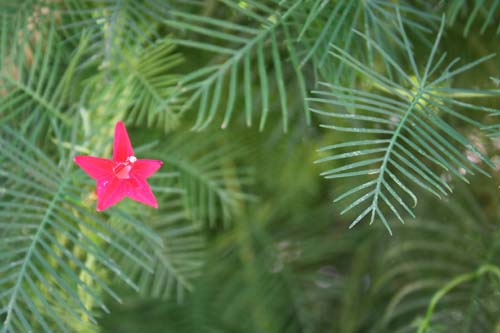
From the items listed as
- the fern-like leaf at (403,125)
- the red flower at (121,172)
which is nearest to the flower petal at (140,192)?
the red flower at (121,172)

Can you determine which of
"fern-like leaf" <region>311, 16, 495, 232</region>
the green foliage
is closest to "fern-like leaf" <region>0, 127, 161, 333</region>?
the green foliage

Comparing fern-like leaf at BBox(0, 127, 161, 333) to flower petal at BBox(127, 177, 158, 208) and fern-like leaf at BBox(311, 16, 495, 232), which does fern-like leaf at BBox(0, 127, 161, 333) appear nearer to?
flower petal at BBox(127, 177, 158, 208)

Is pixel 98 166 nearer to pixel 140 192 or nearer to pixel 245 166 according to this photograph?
pixel 140 192

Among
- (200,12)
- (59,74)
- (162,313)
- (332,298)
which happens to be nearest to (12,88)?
(59,74)

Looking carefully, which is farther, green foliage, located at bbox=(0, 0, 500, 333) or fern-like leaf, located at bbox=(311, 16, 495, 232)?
green foliage, located at bbox=(0, 0, 500, 333)

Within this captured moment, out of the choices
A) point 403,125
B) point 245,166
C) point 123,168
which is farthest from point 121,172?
point 245,166

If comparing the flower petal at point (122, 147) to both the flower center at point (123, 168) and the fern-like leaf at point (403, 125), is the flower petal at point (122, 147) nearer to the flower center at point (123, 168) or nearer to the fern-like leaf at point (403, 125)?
the flower center at point (123, 168)

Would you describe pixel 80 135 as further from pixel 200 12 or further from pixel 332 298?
pixel 332 298
